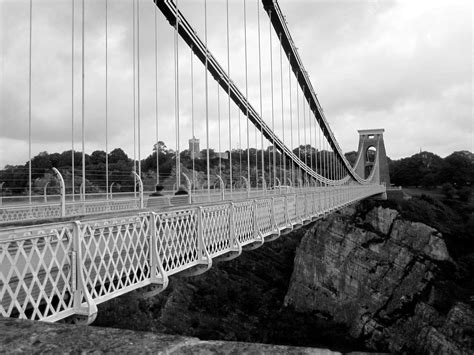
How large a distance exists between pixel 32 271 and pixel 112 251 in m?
0.92

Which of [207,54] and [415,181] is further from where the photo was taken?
[415,181]

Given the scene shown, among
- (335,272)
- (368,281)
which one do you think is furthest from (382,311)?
(335,272)

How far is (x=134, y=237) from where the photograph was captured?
13.7 feet

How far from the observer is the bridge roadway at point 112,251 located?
9.52 ft

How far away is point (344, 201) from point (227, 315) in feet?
27.2

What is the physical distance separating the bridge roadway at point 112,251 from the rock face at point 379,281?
15.6 m

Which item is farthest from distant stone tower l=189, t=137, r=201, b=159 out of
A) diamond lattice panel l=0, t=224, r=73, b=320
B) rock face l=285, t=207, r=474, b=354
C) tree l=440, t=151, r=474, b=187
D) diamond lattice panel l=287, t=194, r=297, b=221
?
tree l=440, t=151, r=474, b=187

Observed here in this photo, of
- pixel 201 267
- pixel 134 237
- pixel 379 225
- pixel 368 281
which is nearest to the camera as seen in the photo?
pixel 134 237

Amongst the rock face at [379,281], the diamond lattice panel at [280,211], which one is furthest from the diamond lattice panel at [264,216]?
the rock face at [379,281]

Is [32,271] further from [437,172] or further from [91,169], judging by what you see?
[437,172]

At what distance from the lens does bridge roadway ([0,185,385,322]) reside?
2.90 metres

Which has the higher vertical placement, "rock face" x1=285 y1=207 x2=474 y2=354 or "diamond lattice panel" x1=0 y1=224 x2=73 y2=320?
"diamond lattice panel" x1=0 y1=224 x2=73 y2=320

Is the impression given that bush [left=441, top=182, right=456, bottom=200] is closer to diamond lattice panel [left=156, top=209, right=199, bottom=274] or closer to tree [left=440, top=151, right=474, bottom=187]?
tree [left=440, top=151, right=474, bottom=187]

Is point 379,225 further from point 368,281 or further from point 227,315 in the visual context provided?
point 227,315
